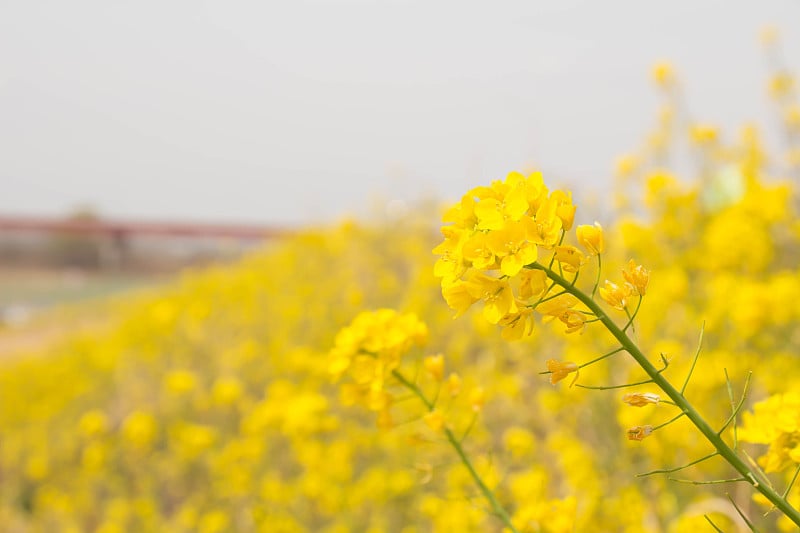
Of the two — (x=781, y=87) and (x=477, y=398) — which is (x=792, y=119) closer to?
(x=781, y=87)

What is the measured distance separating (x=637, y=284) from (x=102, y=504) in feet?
13.8

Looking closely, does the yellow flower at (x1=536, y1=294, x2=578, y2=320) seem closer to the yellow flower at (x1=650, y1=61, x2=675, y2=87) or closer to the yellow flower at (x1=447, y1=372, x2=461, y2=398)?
the yellow flower at (x1=447, y1=372, x2=461, y2=398)

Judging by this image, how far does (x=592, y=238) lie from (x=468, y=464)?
511 mm

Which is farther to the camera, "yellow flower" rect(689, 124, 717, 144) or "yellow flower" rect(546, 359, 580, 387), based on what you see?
"yellow flower" rect(689, 124, 717, 144)

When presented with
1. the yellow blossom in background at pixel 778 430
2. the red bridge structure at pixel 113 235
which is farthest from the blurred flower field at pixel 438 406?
the red bridge structure at pixel 113 235

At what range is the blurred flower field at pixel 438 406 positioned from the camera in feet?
7.18

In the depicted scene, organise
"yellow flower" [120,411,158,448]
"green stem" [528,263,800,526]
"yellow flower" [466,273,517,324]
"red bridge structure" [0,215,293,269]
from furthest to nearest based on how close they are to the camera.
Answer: "red bridge structure" [0,215,293,269] → "yellow flower" [120,411,158,448] → "yellow flower" [466,273,517,324] → "green stem" [528,263,800,526]

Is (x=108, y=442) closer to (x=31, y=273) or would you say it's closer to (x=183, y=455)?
(x=183, y=455)

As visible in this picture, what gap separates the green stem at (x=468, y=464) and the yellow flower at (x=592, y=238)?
472 millimetres

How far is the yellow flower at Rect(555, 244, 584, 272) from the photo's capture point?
31.9 inches

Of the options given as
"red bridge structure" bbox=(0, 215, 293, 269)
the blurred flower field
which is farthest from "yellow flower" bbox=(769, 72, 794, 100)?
"red bridge structure" bbox=(0, 215, 293, 269)

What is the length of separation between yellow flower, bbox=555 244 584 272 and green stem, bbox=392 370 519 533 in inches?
19.1

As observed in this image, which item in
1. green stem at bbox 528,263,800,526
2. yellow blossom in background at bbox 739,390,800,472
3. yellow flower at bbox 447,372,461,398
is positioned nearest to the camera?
green stem at bbox 528,263,800,526

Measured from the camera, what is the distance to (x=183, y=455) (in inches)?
160
